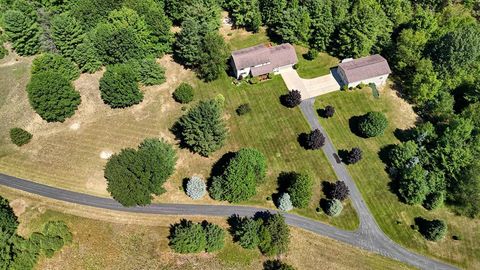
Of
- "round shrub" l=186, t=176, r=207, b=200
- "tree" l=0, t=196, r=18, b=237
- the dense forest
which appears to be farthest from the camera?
the dense forest

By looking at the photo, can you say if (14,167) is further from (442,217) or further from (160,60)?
(442,217)

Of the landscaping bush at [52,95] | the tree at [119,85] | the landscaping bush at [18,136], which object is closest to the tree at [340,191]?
the tree at [119,85]

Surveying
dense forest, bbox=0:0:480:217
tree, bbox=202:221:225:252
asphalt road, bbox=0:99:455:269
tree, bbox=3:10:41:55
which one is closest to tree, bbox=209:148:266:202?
asphalt road, bbox=0:99:455:269

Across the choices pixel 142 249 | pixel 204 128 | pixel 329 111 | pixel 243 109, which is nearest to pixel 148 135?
pixel 204 128

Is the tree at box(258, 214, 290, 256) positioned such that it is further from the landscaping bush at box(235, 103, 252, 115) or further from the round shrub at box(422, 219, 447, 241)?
the landscaping bush at box(235, 103, 252, 115)

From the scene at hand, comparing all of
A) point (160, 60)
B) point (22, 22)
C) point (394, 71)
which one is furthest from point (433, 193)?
point (22, 22)

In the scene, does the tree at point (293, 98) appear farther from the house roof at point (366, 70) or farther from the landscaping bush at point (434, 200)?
the landscaping bush at point (434, 200)
